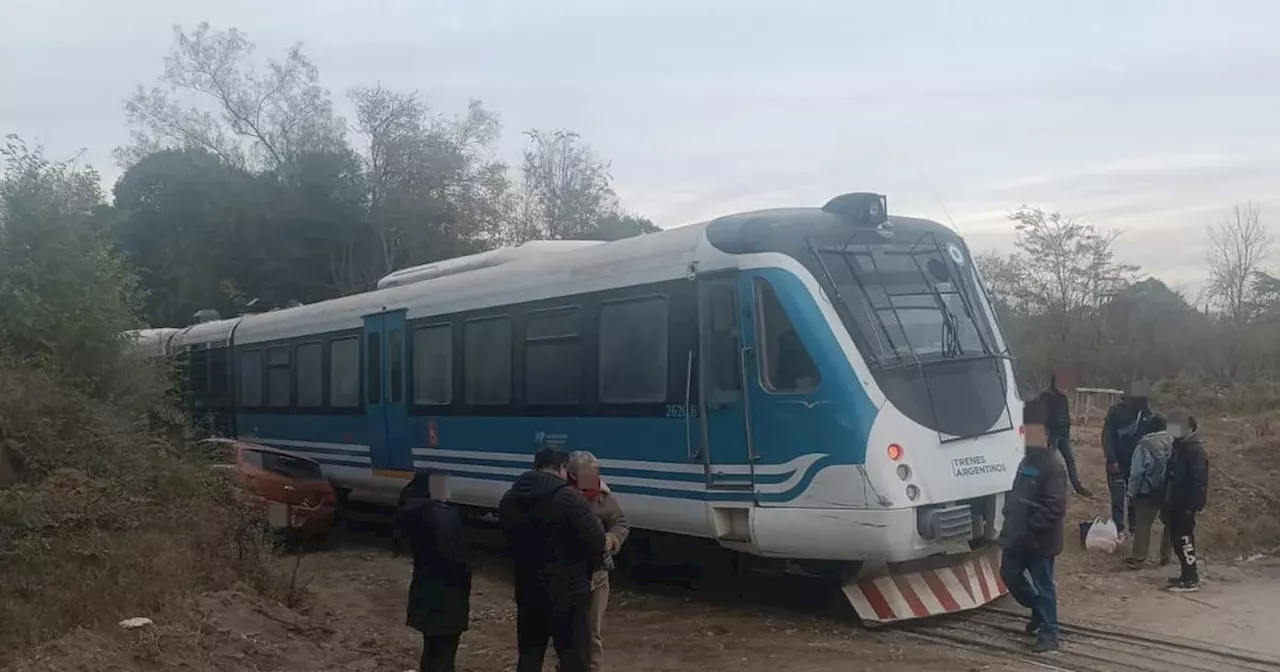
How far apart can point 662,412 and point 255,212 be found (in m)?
27.4

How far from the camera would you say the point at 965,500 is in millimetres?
8906

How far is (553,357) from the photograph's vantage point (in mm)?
11219

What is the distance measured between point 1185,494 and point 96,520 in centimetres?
852

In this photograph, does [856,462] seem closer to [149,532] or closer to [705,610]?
[705,610]

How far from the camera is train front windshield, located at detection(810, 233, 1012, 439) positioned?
8781 millimetres

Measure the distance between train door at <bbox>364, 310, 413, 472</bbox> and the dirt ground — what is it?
7.30ft

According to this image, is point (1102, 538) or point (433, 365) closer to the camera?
point (1102, 538)

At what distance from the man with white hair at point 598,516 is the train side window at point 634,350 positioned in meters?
2.46

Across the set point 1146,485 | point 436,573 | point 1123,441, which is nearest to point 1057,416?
point 1123,441

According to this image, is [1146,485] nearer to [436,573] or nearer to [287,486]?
[436,573]

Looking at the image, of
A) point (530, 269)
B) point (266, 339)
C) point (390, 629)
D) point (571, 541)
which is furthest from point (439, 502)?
point (266, 339)

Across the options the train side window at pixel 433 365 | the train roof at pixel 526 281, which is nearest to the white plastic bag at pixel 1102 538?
the train roof at pixel 526 281

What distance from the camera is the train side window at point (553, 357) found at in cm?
1095

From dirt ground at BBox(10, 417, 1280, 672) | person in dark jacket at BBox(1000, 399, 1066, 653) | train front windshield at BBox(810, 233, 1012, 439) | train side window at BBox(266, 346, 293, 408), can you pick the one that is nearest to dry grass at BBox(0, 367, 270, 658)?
dirt ground at BBox(10, 417, 1280, 672)
